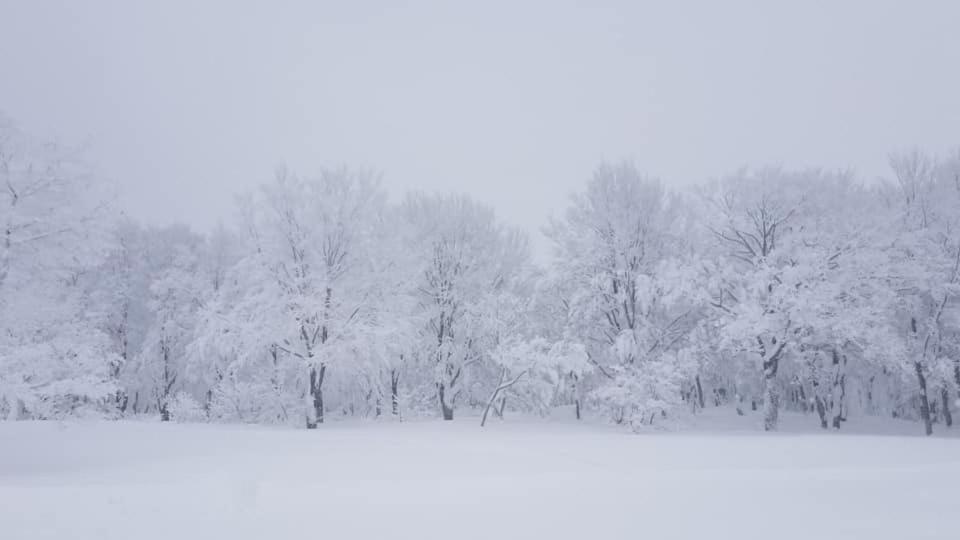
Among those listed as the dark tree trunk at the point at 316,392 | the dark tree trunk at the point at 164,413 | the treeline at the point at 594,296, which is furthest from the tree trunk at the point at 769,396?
the dark tree trunk at the point at 164,413

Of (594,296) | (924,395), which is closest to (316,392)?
(594,296)

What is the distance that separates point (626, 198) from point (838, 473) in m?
17.4

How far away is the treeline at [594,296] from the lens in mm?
22797

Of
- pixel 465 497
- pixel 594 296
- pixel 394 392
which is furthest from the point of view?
pixel 394 392

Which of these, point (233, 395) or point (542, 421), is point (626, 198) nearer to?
point (542, 421)

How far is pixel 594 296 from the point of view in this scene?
2545 centimetres

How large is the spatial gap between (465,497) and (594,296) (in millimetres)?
18197

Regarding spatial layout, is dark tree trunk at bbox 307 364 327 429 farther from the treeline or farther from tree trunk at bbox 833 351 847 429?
tree trunk at bbox 833 351 847 429

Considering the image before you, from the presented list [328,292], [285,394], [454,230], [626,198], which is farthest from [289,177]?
[626,198]

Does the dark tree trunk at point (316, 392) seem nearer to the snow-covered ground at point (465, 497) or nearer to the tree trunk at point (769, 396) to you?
the snow-covered ground at point (465, 497)

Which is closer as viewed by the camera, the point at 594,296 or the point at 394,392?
the point at 594,296

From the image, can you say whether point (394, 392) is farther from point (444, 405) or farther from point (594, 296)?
point (594, 296)

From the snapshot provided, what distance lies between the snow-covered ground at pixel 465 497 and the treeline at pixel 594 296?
29.6ft

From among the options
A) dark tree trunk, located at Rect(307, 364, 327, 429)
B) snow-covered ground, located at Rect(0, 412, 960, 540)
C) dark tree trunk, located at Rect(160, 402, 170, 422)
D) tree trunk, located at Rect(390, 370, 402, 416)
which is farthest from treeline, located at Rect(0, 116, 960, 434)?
snow-covered ground, located at Rect(0, 412, 960, 540)
